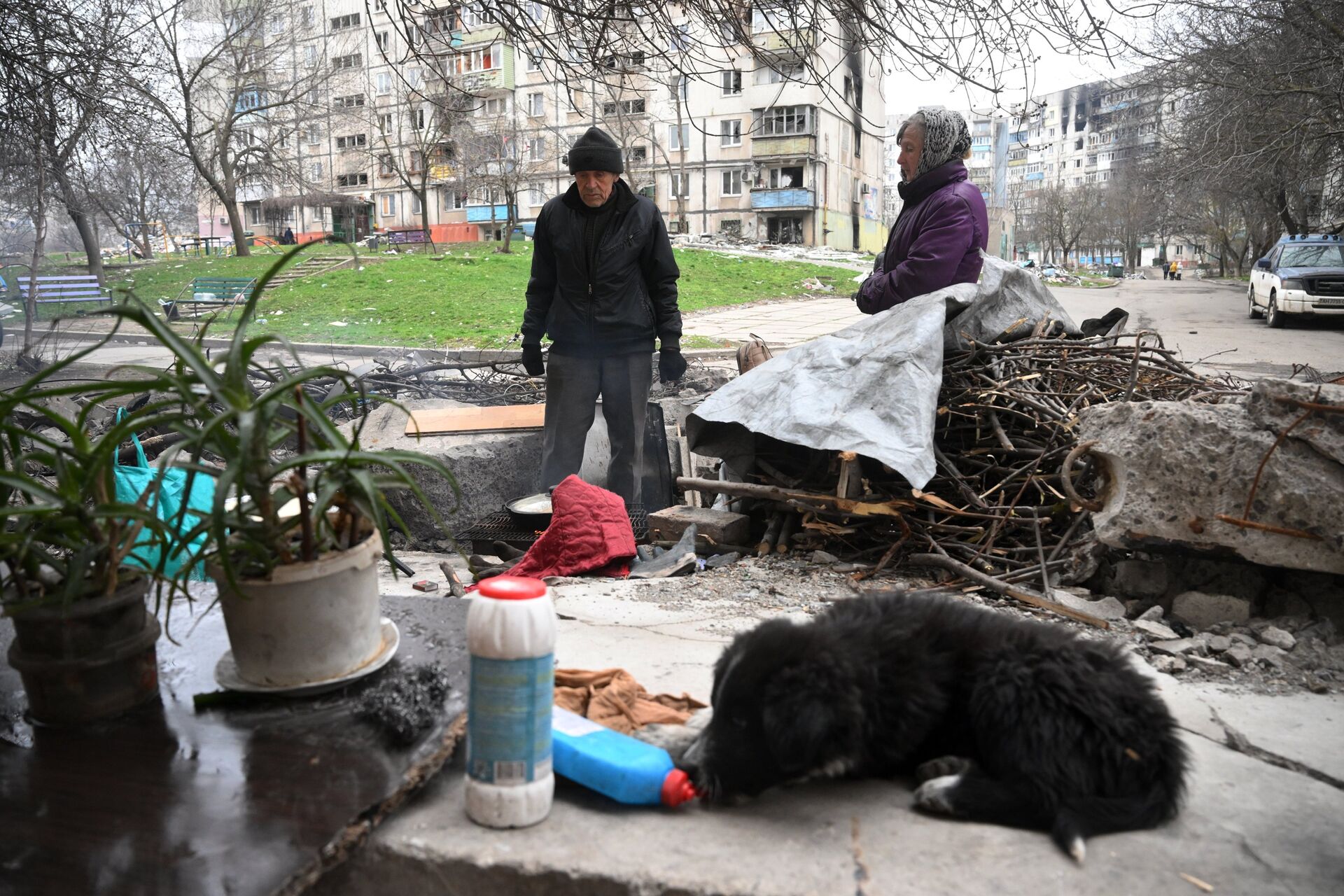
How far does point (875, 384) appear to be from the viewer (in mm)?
4520

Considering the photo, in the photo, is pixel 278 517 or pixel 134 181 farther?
pixel 134 181

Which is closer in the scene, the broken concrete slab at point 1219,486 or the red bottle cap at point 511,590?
the red bottle cap at point 511,590

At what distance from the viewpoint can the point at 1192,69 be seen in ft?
47.1

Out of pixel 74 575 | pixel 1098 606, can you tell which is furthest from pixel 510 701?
pixel 1098 606

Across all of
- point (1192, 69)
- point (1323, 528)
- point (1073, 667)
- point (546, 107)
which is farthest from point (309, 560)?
point (546, 107)

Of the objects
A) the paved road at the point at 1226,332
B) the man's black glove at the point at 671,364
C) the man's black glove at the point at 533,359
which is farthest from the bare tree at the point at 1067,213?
the man's black glove at the point at 533,359

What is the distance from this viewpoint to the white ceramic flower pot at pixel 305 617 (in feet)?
5.96

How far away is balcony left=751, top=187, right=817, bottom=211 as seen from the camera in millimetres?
51219

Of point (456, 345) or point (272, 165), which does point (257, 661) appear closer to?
point (456, 345)

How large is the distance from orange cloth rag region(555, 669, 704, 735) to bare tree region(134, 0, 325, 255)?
13327 millimetres

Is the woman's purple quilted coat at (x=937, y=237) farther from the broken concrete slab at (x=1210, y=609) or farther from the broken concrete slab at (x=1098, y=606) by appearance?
the broken concrete slab at (x=1210, y=609)

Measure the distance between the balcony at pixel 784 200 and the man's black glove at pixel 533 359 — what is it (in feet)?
157

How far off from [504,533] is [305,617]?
3520mm

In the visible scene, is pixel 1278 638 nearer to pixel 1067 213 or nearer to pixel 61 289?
pixel 61 289
